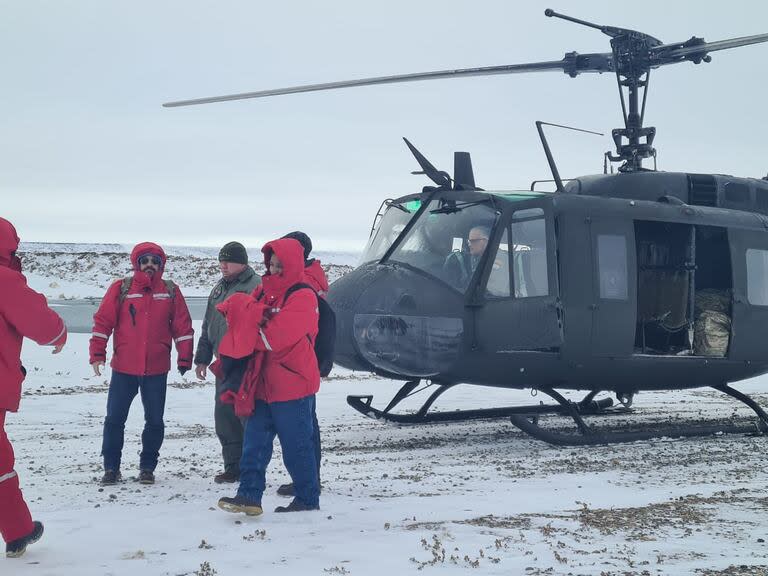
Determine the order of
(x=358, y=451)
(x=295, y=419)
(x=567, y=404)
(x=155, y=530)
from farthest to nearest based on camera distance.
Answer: (x=567, y=404), (x=358, y=451), (x=295, y=419), (x=155, y=530)

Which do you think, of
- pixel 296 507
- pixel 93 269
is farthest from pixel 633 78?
pixel 93 269

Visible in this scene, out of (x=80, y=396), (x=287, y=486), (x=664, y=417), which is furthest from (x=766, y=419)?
(x=80, y=396)

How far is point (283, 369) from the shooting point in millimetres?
5520

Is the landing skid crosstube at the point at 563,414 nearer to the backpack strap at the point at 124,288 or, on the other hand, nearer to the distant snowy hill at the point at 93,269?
the backpack strap at the point at 124,288

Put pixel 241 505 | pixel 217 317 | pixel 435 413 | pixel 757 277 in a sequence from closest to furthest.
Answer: pixel 241 505
pixel 217 317
pixel 757 277
pixel 435 413

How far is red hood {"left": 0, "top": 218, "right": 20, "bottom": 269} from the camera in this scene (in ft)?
15.9

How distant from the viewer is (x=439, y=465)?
24.3 feet

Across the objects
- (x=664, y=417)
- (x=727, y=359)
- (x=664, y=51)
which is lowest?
(x=664, y=417)

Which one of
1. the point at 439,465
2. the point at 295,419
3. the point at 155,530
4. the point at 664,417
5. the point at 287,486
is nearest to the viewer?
the point at 155,530

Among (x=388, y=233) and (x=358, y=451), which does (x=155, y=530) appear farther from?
(x=388, y=233)

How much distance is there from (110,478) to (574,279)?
14.5 ft

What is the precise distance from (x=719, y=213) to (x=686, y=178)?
0.53m

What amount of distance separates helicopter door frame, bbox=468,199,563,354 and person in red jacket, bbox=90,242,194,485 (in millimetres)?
2700

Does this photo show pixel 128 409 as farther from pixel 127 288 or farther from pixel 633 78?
pixel 633 78
